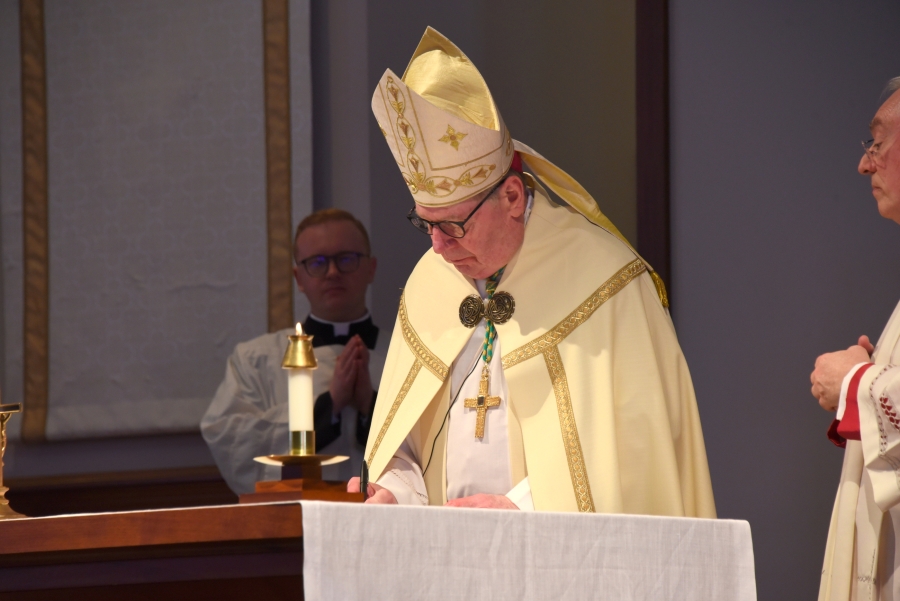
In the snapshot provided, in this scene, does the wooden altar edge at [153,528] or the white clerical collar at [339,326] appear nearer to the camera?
the wooden altar edge at [153,528]

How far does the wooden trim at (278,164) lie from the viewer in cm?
545

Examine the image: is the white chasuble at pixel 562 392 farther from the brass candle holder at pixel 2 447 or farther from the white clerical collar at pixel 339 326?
the white clerical collar at pixel 339 326

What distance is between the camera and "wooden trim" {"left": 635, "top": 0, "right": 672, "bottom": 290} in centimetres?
453

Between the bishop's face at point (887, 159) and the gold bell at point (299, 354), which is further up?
the bishop's face at point (887, 159)

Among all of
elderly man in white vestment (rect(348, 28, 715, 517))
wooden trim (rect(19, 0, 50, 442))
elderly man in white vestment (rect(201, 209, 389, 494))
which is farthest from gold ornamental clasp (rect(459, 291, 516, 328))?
wooden trim (rect(19, 0, 50, 442))

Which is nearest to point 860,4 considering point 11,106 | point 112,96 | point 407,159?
point 407,159

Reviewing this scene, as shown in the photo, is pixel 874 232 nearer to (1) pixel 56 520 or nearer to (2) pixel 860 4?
(2) pixel 860 4

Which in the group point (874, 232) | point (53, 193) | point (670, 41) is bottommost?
point (874, 232)

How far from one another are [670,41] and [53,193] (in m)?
3.05

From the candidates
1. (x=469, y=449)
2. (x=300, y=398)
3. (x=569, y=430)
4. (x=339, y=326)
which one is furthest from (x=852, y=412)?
(x=339, y=326)

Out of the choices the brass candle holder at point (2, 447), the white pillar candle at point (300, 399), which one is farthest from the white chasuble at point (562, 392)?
the brass candle holder at point (2, 447)

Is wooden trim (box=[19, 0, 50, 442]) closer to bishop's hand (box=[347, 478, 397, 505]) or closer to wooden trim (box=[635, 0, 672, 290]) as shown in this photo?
wooden trim (box=[635, 0, 672, 290])

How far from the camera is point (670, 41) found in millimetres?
4680

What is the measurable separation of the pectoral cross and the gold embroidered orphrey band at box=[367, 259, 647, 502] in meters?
0.09
